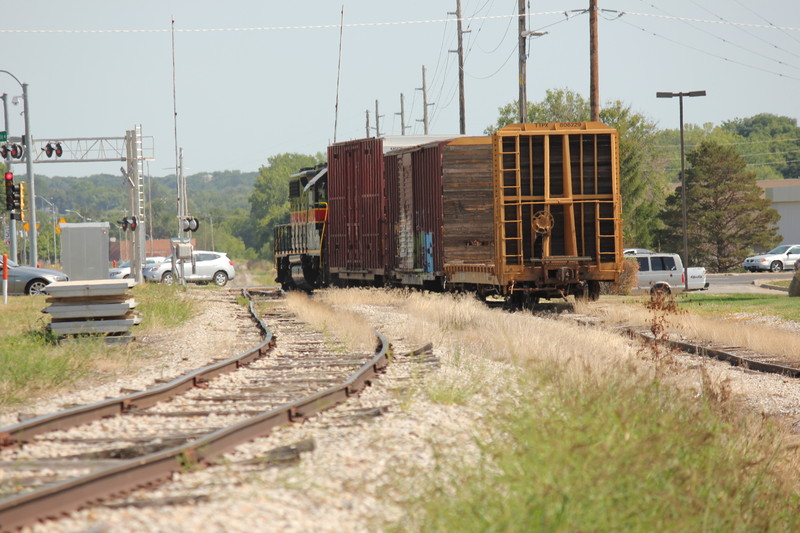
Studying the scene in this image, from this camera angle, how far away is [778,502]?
335 inches

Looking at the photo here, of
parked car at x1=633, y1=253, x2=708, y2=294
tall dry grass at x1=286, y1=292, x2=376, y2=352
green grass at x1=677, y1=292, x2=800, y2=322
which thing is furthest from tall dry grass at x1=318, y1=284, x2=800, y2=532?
parked car at x1=633, y1=253, x2=708, y2=294

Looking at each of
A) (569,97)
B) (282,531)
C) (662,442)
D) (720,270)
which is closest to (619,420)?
(662,442)

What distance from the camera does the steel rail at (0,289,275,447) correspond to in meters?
7.92

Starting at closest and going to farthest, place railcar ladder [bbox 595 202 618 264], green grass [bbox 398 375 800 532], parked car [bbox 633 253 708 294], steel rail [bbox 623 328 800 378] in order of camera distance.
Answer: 1. green grass [bbox 398 375 800 532]
2. steel rail [bbox 623 328 800 378]
3. railcar ladder [bbox 595 202 618 264]
4. parked car [bbox 633 253 708 294]

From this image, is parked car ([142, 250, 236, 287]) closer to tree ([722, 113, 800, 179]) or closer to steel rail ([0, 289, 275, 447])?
steel rail ([0, 289, 275, 447])

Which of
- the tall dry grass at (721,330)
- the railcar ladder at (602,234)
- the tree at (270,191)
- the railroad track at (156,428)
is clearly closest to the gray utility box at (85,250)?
the tall dry grass at (721,330)

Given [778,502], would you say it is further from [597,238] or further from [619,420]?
[597,238]

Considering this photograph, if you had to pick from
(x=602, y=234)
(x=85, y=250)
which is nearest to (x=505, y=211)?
(x=602, y=234)

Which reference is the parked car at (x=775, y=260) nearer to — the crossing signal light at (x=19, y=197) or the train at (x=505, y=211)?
the train at (x=505, y=211)

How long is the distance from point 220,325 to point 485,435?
532 inches

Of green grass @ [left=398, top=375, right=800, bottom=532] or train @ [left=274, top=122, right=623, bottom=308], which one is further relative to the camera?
train @ [left=274, top=122, right=623, bottom=308]

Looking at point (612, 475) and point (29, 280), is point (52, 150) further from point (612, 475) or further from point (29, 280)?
point (612, 475)

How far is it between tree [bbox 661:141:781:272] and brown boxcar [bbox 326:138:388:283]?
3675 cm

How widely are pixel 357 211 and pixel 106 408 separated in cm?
2028
